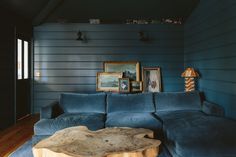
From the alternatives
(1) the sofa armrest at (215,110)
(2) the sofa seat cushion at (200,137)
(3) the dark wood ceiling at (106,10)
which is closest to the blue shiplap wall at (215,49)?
(1) the sofa armrest at (215,110)

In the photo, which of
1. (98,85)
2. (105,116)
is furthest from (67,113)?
(98,85)

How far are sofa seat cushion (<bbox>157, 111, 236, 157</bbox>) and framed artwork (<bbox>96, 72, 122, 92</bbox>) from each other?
2.27m

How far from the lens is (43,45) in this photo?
5910 millimetres

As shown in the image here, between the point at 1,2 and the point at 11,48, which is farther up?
the point at 1,2

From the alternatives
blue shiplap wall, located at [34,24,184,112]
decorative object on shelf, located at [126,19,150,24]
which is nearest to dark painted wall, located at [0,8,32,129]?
blue shiplap wall, located at [34,24,184,112]

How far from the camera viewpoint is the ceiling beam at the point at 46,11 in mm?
5414

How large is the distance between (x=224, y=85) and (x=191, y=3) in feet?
7.11

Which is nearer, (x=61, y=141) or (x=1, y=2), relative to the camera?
(x=61, y=141)

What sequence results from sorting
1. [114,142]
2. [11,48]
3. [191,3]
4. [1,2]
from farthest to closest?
[191,3]
[11,48]
[1,2]
[114,142]

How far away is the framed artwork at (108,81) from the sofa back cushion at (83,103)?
1.44 metres

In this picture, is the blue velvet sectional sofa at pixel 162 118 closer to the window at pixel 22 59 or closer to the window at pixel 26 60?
the window at pixel 22 59

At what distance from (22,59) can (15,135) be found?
1843mm

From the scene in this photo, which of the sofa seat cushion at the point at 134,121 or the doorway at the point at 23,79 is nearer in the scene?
the sofa seat cushion at the point at 134,121

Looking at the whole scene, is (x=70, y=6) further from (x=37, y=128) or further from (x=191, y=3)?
(x=37, y=128)
